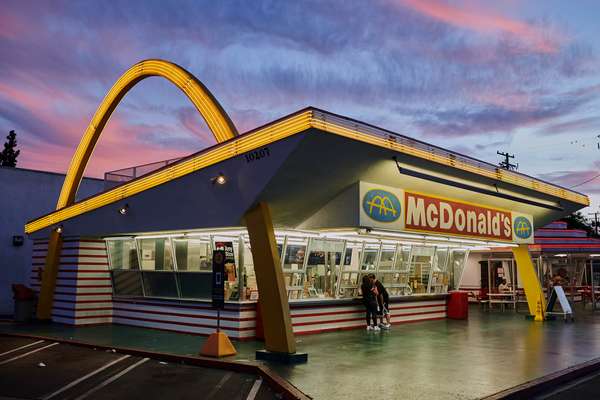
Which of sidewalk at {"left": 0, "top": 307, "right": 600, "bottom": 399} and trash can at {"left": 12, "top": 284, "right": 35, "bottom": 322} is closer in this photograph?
sidewalk at {"left": 0, "top": 307, "right": 600, "bottom": 399}

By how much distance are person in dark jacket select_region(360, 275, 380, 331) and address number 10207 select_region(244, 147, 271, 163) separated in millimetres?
6733

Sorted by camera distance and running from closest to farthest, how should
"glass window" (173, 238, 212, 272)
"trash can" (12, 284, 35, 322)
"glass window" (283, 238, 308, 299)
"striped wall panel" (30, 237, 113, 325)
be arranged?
"glass window" (283, 238, 308, 299), "glass window" (173, 238, 212, 272), "striped wall panel" (30, 237, 113, 325), "trash can" (12, 284, 35, 322)

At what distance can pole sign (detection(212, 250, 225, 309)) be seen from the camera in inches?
464

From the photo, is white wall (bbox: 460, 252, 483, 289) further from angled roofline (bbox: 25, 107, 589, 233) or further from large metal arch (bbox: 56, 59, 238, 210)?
large metal arch (bbox: 56, 59, 238, 210)

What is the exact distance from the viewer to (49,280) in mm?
19234

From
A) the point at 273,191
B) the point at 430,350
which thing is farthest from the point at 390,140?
the point at 430,350

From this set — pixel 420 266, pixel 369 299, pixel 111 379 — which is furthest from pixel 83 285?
pixel 420 266

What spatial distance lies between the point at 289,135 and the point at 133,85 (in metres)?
10.8

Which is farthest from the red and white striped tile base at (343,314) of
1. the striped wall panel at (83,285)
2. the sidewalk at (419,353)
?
the striped wall panel at (83,285)

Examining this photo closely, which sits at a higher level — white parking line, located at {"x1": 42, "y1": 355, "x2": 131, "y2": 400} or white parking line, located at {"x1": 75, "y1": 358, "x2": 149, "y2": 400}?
white parking line, located at {"x1": 75, "y1": 358, "x2": 149, "y2": 400}

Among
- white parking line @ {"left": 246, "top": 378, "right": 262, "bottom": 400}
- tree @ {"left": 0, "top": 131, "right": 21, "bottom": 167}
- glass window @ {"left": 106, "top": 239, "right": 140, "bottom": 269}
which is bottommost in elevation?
white parking line @ {"left": 246, "top": 378, "right": 262, "bottom": 400}

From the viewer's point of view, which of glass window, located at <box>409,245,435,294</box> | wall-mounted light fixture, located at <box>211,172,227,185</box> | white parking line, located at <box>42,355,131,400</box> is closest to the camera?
white parking line, located at <box>42,355,131,400</box>

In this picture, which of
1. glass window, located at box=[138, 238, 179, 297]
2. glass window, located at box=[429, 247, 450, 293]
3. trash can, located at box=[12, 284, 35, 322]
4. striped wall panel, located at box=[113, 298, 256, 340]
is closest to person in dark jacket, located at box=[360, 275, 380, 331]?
striped wall panel, located at box=[113, 298, 256, 340]

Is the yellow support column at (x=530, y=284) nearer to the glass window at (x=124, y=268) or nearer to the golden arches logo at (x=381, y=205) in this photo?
the golden arches logo at (x=381, y=205)
